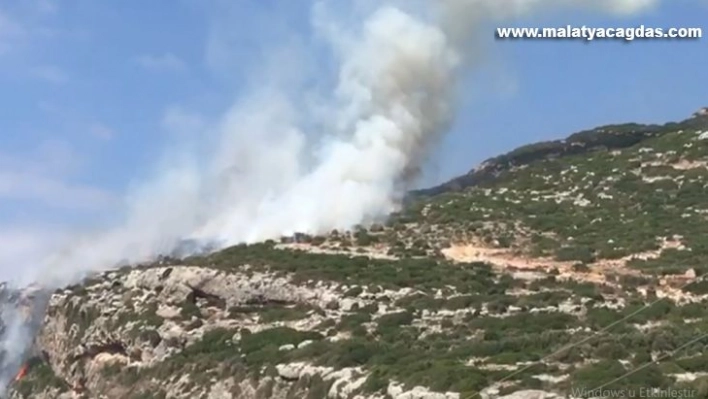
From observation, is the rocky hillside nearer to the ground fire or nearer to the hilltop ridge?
the ground fire

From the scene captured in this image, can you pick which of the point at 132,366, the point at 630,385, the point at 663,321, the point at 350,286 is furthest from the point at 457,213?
the point at 630,385

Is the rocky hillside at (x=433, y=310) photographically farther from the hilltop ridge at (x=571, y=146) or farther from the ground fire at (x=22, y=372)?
the hilltop ridge at (x=571, y=146)

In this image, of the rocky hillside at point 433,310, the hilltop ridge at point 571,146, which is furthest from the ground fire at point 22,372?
the hilltop ridge at point 571,146

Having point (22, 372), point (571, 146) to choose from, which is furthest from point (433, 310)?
point (571, 146)

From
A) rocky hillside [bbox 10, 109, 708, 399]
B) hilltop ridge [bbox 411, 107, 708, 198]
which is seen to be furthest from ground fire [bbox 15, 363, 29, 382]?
hilltop ridge [bbox 411, 107, 708, 198]

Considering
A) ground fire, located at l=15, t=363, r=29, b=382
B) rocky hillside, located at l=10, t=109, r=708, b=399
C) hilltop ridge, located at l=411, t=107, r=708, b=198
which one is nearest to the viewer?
rocky hillside, located at l=10, t=109, r=708, b=399

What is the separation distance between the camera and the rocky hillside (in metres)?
29.5

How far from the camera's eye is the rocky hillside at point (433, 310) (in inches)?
1161

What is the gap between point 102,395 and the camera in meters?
45.6

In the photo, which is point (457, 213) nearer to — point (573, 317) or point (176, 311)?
point (176, 311)

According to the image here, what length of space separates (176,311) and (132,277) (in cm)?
656

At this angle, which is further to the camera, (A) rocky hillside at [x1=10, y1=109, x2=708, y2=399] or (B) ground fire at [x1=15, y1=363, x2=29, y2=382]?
(B) ground fire at [x1=15, y1=363, x2=29, y2=382]

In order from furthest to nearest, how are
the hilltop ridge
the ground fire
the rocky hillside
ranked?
the hilltop ridge, the ground fire, the rocky hillside

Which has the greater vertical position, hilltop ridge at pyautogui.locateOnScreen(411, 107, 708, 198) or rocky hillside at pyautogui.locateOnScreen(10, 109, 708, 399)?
hilltop ridge at pyautogui.locateOnScreen(411, 107, 708, 198)
